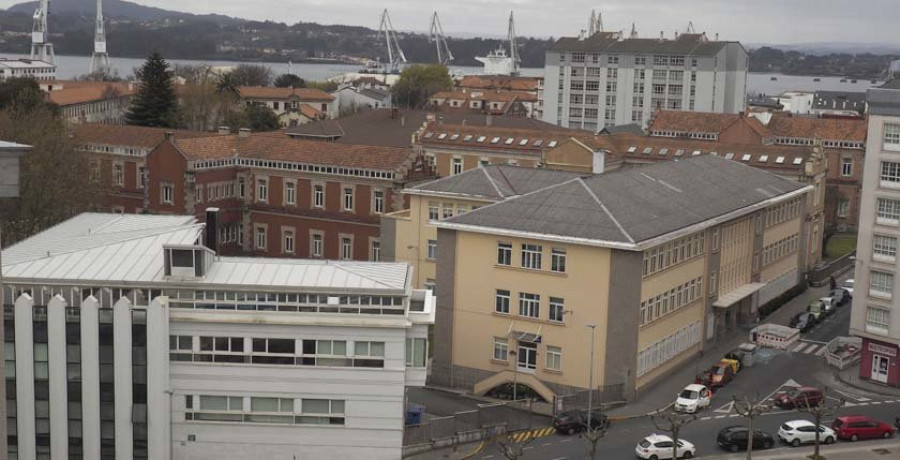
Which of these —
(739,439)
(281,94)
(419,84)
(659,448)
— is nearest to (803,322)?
(739,439)

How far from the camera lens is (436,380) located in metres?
45.0

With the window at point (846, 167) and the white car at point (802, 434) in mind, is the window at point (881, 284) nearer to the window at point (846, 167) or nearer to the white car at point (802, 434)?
the white car at point (802, 434)

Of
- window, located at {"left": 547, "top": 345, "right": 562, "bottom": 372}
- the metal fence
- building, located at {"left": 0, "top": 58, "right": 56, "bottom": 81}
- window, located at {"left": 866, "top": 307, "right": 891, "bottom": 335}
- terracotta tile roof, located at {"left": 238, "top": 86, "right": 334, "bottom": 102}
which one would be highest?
building, located at {"left": 0, "top": 58, "right": 56, "bottom": 81}

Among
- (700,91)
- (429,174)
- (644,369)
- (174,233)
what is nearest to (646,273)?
(644,369)

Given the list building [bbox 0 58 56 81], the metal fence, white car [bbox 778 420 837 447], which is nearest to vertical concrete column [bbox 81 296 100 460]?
the metal fence

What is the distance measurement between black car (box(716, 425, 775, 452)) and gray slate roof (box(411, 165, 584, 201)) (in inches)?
681

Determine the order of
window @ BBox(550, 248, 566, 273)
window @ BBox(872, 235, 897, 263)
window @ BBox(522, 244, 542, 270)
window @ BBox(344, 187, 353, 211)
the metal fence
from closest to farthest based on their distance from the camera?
1. the metal fence
2. window @ BBox(550, 248, 566, 273)
3. window @ BBox(522, 244, 542, 270)
4. window @ BBox(872, 235, 897, 263)
5. window @ BBox(344, 187, 353, 211)

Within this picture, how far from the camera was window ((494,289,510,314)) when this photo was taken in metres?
43.8

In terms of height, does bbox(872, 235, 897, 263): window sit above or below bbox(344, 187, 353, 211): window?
above

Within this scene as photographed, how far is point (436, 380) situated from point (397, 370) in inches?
470

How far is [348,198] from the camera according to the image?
64.4m

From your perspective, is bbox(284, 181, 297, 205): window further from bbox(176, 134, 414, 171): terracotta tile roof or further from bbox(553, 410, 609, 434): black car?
bbox(553, 410, 609, 434): black car

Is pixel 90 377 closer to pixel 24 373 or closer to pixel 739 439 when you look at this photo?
pixel 24 373

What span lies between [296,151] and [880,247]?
112 feet
